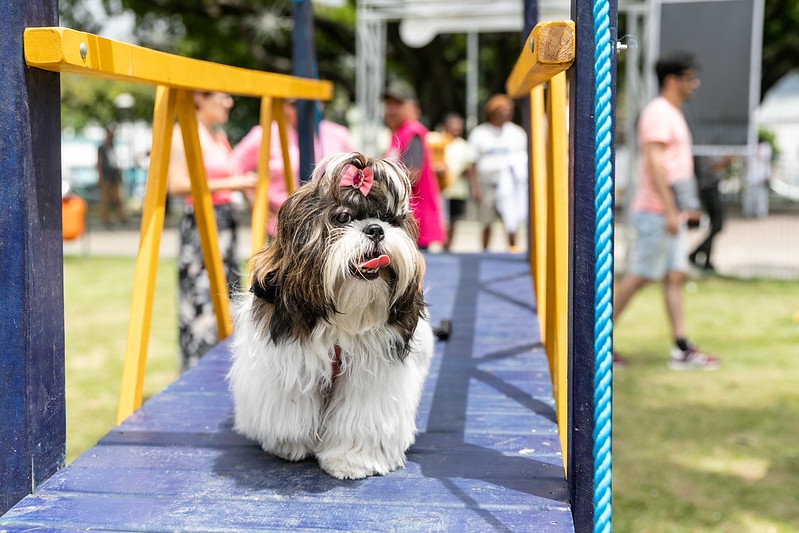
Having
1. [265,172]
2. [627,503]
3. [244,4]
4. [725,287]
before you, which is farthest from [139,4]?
[627,503]

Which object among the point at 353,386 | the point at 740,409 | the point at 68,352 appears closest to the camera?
the point at 353,386

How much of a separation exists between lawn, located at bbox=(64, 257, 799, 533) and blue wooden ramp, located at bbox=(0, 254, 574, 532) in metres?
1.38

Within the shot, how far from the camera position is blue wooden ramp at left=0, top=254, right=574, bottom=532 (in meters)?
2.17

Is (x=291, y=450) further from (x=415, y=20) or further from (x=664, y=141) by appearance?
(x=415, y=20)

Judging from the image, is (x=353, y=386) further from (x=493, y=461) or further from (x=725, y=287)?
(x=725, y=287)

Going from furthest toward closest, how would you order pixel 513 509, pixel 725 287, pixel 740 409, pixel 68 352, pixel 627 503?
pixel 725 287 → pixel 68 352 → pixel 740 409 → pixel 627 503 → pixel 513 509

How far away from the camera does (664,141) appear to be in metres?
6.15

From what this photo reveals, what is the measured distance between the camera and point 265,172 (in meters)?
4.36

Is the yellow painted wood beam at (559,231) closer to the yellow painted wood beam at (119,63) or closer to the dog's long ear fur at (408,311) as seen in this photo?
the dog's long ear fur at (408,311)

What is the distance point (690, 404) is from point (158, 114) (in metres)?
4.15

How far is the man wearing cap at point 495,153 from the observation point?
9469 mm

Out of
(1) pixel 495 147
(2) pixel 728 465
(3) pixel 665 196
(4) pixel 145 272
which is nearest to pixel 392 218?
(4) pixel 145 272

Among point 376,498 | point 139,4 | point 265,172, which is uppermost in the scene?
point 139,4

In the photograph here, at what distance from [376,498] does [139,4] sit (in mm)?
20053
